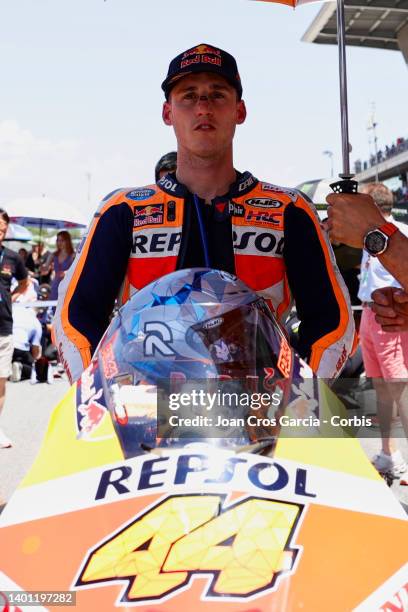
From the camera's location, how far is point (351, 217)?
2.90 meters

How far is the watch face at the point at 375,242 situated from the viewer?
111 inches

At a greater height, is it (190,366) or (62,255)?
(62,255)

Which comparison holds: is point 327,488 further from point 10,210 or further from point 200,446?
point 10,210

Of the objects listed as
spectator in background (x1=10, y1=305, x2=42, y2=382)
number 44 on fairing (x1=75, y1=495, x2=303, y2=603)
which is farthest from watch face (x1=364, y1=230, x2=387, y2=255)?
spectator in background (x1=10, y1=305, x2=42, y2=382)

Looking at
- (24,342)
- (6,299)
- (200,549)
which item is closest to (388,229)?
(200,549)

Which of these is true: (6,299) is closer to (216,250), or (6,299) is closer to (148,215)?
(148,215)

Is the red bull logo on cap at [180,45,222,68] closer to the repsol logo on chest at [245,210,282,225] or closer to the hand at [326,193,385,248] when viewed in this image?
the repsol logo on chest at [245,210,282,225]

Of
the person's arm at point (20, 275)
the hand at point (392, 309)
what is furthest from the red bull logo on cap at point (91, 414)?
the person's arm at point (20, 275)

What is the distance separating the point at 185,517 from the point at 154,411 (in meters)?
0.33

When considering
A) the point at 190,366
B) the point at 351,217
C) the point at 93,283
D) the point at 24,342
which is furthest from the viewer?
the point at 24,342

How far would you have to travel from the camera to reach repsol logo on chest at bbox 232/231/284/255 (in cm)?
278

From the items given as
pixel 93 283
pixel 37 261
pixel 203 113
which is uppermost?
pixel 37 261

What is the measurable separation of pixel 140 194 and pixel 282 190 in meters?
0.57

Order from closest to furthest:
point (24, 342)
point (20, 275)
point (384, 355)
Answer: point (384, 355) → point (20, 275) → point (24, 342)
